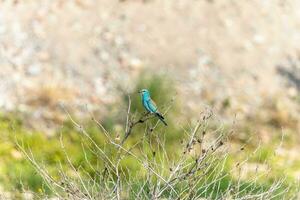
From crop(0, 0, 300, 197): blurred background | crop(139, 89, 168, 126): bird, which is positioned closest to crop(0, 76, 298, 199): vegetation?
crop(139, 89, 168, 126): bird

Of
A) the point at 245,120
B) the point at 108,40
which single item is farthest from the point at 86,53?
the point at 245,120

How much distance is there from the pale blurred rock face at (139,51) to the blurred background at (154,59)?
20 mm

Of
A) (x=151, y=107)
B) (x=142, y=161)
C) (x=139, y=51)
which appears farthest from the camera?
(x=139, y=51)

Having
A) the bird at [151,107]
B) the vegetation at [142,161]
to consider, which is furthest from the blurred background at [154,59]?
the bird at [151,107]

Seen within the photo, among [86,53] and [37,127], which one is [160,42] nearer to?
[86,53]

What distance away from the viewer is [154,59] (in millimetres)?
18016

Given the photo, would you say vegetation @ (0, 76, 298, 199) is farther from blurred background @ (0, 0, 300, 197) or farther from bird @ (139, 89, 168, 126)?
blurred background @ (0, 0, 300, 197)

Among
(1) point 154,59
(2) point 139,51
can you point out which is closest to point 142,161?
(1) point 154,59

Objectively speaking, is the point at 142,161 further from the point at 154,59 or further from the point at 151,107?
the point at 154,59

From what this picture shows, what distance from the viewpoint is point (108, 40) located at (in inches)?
715

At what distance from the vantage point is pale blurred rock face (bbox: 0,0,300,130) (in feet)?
55.4

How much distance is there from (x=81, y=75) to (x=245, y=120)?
3.14 m

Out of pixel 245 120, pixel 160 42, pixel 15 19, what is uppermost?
pixel 15 19

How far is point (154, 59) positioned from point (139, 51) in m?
0.35
